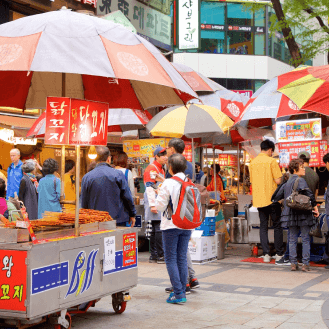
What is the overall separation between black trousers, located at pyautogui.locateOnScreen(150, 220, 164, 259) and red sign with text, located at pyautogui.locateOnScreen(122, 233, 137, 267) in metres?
3.63

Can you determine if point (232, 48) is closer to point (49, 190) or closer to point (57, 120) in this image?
point (49, 190)

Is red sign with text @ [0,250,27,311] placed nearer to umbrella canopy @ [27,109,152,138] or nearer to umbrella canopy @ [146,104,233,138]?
umbrella canopy @ [27,109,152,138]

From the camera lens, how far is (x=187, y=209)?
643cm

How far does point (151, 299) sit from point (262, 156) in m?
4.61

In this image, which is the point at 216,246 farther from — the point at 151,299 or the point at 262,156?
the point at 151,299

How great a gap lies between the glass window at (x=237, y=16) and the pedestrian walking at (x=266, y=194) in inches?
1134

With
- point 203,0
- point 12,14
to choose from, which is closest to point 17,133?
point 12,14

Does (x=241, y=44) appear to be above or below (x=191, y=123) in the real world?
above

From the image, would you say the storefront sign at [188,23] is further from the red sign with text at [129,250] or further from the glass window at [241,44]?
the red sign with text at [129,250]

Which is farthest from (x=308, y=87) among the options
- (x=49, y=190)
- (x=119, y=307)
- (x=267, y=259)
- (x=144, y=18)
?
(x=144, y=18)

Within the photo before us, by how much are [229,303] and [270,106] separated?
4629 mm

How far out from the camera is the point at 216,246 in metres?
10.6

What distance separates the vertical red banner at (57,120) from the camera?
5.42 m

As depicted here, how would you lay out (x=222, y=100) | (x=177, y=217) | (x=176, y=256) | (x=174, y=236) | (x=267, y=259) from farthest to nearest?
(x=222, y=100) < (x=267, y=259) < (x=176, y=256) < (x=174, y=236) < (x=177, y=217)
